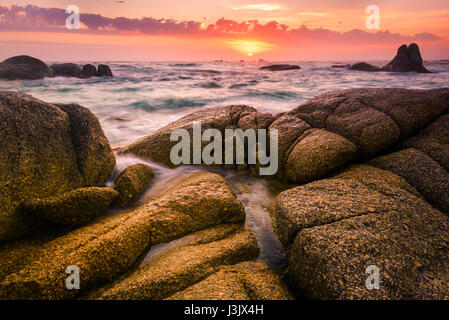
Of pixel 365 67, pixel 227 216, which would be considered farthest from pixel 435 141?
pixel 365 67

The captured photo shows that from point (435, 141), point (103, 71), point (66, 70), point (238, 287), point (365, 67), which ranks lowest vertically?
point (238, 287)

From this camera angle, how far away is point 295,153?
455 cm

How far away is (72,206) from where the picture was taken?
10.1 feet

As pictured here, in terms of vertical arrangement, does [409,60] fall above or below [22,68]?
above

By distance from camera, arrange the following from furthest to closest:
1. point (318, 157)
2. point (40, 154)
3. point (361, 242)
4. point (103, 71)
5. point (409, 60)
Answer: point (409, 60), point (103, 71), point (318, 157), point (40, 154), point (361, 242)

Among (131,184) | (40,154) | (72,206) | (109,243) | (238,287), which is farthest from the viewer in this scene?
(131,184)

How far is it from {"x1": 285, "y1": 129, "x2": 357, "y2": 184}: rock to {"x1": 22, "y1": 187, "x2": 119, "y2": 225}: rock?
10.4 feet

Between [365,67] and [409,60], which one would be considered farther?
[365,67]

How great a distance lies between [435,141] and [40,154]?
642 centimetres

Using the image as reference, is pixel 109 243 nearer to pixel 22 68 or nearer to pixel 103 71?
pixel 22 68

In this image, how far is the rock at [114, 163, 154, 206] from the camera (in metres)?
3.80

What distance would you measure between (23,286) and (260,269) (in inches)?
85.0

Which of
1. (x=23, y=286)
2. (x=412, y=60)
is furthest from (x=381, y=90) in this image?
(x=412, y=60)

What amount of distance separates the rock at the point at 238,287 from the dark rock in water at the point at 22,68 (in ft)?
102
